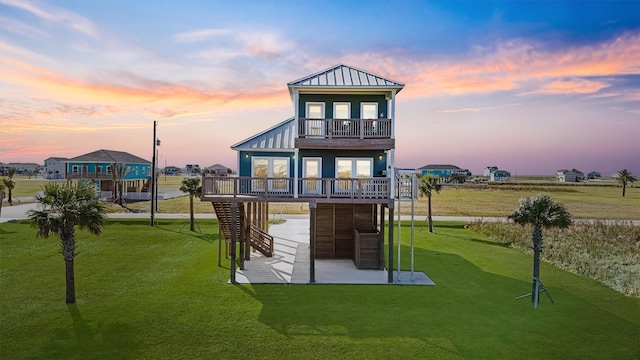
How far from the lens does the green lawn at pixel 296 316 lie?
11.3 metres

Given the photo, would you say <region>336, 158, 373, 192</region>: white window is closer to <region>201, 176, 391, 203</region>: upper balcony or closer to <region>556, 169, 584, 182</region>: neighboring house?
<region>201, 176, 391, 203</region>: upper balcony

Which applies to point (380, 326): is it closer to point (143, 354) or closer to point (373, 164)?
point (143, 354)

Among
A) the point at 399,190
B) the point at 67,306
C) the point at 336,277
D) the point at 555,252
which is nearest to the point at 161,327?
the point at 67,306

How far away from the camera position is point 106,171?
56.5m

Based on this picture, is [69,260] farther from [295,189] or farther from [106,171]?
[106,171]

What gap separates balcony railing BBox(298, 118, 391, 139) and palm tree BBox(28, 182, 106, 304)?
1022cm

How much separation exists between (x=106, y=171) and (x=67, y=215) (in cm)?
4765

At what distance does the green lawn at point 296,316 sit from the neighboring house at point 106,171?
36.7 m

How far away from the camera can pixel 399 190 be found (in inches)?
725

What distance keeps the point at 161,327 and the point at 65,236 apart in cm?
620

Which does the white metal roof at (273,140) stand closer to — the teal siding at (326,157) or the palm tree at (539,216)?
the teal siding at (326,157)

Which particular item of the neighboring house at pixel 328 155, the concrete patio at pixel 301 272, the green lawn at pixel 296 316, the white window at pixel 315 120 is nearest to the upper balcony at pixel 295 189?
the neighboring house at pixel 328 155

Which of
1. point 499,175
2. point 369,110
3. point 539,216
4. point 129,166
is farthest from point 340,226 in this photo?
point 499,175

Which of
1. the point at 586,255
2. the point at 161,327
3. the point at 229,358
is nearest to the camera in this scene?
the point at 229,358
